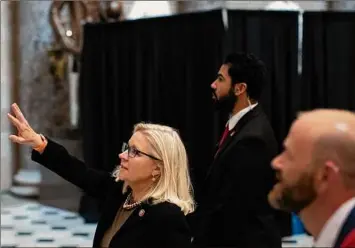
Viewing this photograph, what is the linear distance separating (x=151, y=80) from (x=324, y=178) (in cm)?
544

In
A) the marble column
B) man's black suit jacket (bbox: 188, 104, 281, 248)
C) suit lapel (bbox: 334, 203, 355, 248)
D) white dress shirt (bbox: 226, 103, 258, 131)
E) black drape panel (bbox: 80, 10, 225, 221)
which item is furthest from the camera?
the marble column

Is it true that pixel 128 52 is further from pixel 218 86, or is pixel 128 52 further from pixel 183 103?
pixel 218 86

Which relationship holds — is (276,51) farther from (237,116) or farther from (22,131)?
(22,131)

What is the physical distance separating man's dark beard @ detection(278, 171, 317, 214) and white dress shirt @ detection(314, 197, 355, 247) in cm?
6

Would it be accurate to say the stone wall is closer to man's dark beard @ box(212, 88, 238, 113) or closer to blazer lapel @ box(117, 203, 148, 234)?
man's dark beard @ box(212, 88, 238, 113)

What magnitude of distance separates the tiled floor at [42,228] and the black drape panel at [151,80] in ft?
2.46

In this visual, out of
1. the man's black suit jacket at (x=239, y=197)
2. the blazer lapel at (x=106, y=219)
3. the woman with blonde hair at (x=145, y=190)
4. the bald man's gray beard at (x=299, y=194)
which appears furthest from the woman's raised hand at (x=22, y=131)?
the bald man's gray beard at (x=299, y=194)

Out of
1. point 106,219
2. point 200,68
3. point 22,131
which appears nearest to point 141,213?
point 106,219

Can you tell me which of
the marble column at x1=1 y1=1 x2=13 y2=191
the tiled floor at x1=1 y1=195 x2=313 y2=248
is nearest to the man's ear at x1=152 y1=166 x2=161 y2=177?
the tiled floor at x1=1 y1=195 x2=313 y2=248

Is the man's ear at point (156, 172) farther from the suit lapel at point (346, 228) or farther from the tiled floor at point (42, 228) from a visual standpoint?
the tiled floor at point (42, 228)

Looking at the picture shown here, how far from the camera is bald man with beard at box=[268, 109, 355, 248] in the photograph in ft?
4.29

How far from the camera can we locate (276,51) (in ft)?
20.7

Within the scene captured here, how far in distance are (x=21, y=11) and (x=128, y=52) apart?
3675 mm

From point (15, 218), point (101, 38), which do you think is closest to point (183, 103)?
point (101, 38)
